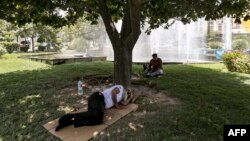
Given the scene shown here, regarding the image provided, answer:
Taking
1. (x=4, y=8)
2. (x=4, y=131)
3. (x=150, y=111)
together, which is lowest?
(x=4, y=131)

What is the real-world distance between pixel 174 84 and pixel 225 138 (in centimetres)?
381

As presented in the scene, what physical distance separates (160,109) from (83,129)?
175 cm

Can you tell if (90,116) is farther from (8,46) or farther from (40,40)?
(40,40)

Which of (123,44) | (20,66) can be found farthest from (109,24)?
(20,66)

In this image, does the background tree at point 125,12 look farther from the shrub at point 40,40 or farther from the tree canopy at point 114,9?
the shrub at point 40,40

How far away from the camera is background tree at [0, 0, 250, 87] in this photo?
7129mm

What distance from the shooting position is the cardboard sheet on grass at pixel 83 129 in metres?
5.64

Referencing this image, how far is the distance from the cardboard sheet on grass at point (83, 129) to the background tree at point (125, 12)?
174cm

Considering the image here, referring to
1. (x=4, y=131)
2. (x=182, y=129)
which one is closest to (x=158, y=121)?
(x=182, y=129)

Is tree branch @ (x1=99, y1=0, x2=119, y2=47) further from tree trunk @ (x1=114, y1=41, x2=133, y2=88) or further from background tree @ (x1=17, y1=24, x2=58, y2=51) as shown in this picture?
background tree @ (x1=17, y1=24, x2=58, y2=51)

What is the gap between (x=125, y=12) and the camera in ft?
27.8

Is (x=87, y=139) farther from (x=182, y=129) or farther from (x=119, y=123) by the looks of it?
(x=182, y=129)

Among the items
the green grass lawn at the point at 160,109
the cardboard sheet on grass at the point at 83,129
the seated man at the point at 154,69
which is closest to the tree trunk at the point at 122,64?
the green grass lawn at the point at 160,109

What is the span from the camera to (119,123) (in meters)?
5.99
